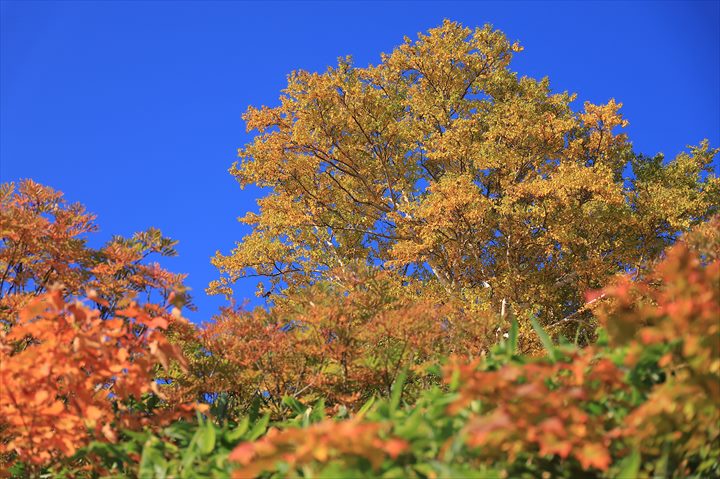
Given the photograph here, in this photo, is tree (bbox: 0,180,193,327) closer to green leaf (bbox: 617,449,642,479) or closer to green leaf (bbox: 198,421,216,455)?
green leaf (bbox: 198,421,216,455)

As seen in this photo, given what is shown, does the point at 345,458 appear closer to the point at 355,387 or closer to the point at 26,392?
the point at 26,392

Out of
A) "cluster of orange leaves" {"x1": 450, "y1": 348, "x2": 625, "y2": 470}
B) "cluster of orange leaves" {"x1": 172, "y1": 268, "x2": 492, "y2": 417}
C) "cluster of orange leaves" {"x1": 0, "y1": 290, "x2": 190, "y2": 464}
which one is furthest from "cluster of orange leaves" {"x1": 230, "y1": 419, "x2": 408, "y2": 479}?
"cluster of orange leaves" {"x1": 172, "y1": 268, "x2": 492, "y2": 417}

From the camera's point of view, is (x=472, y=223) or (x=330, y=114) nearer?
(x=472, y=223)

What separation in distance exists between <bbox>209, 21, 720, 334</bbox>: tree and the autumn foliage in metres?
0.08

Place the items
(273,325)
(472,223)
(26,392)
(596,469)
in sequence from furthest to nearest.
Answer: (472,223) → (273,325) → (26,392) → (596,469)

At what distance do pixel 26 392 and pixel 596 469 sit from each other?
2.98 m

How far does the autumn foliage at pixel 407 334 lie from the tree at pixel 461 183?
0.08m

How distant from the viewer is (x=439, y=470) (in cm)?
240

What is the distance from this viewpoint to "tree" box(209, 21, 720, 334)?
11.8m

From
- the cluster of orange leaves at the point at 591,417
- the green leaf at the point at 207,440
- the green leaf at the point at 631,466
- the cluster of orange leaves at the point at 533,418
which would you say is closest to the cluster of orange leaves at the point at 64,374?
the green leaf at the point at 207,440

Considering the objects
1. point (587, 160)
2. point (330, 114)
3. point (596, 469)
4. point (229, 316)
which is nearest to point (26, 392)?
point (229, 316)

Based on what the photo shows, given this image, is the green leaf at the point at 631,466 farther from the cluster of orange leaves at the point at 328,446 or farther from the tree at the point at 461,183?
the tree at the point at 461,183

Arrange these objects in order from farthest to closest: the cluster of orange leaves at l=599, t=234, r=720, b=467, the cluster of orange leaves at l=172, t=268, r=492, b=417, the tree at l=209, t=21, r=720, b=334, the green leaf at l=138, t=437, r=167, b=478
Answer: the tree at l=209, t=21, r=720, b=334 → the cluster of orange leaves at l=172, t=268, r=492, b=417 → the green leaf at l=138, t=437, r=167, b=478 → the cluster of orange leaves at l=599, t=234, r=720, b=467

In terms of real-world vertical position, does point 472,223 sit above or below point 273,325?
above
